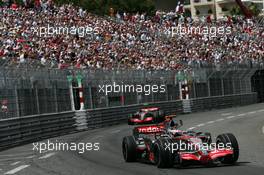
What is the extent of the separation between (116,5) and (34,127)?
153 ft

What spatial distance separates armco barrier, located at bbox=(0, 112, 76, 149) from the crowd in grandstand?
5.79ft

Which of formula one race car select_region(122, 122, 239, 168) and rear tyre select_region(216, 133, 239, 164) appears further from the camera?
rear tyre select_region(216, 133, 239, 164)

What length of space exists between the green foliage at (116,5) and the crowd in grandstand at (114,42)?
536 inches

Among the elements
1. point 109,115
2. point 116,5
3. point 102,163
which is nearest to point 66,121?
point 109,115

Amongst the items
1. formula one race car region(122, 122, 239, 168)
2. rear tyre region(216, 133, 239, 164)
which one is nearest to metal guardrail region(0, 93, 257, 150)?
formula one race car region(122, 122, 239, 168)

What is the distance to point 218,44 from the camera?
48094 mm

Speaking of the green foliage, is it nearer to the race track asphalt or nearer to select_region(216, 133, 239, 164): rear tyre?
the race track asphalt

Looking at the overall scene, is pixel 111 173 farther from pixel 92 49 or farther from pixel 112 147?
pixel 92 49

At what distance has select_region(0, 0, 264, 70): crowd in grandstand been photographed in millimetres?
28922

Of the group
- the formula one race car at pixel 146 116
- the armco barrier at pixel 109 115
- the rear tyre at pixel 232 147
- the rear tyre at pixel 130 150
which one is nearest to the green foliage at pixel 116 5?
the armco barrier at pixel 109 115

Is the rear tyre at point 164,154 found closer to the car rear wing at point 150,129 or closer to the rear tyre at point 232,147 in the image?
the rear tyre at point 232,147

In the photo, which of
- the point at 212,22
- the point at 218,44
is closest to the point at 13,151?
the point at 218,44

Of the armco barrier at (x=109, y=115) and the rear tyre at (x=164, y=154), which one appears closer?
the rear tyre at (x=164, y=154)

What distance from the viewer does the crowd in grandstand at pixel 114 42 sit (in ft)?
94.9
